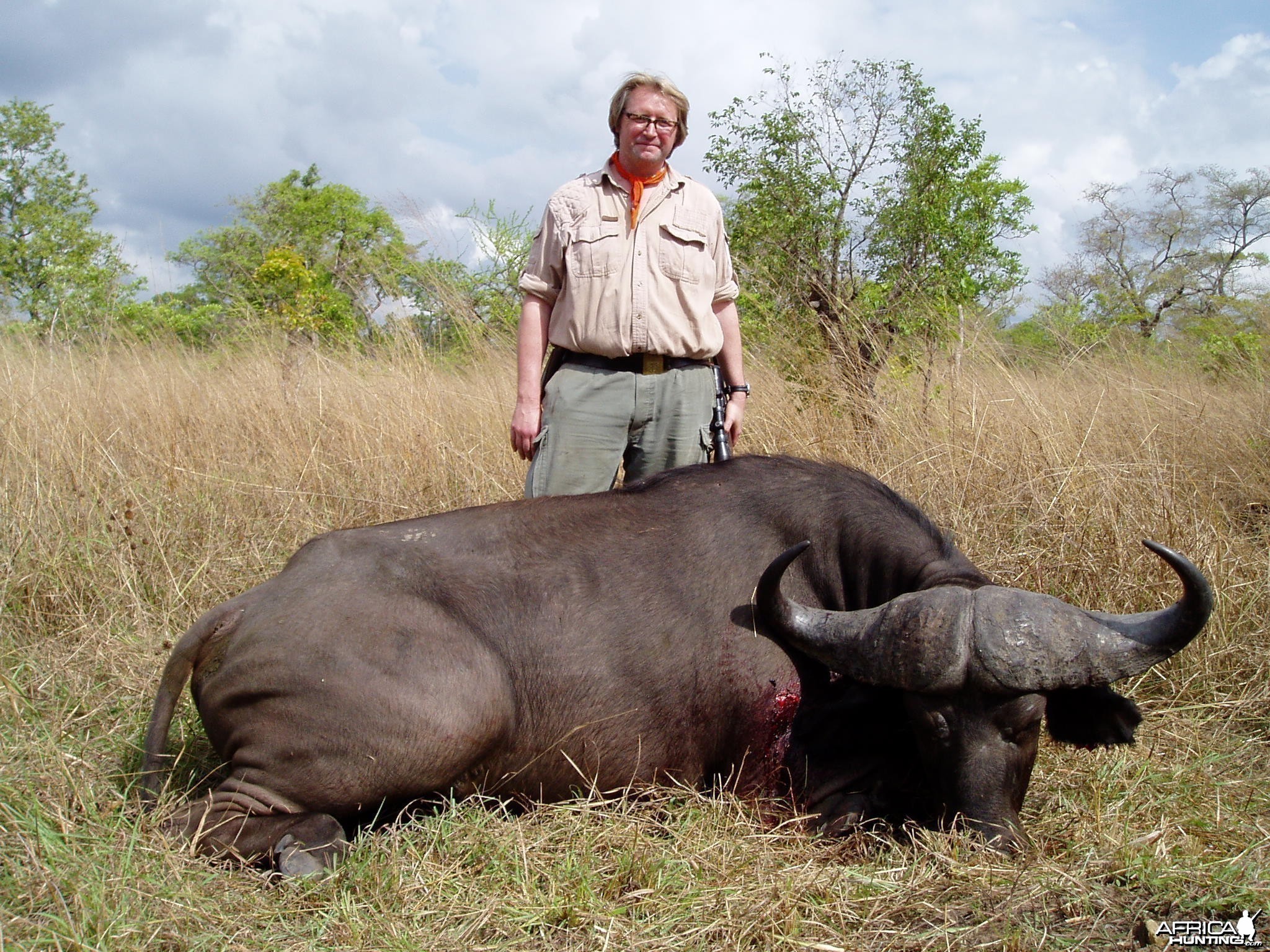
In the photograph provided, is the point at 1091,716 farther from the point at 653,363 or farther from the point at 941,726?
the point at 653,363

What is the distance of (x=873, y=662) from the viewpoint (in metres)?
2.91

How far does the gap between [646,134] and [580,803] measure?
263cm

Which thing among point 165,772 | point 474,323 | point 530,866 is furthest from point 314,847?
point 474,323

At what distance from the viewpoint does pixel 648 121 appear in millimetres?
3895

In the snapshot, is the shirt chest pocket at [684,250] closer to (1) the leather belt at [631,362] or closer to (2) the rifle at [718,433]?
(1) the leather belt at [631,362]

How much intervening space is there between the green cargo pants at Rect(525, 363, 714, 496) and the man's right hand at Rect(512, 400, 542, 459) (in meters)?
0.02

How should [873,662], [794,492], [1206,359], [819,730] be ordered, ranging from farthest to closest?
1. [1206,359]
2. [794,492]
3. [819,730]
4. [873,662]

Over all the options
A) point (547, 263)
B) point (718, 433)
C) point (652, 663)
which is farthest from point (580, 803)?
point (547, 263)

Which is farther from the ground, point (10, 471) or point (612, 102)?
point (612, 102)

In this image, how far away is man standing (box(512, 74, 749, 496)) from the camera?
390cm

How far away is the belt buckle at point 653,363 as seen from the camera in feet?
13.0

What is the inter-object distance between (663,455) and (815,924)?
2112mm

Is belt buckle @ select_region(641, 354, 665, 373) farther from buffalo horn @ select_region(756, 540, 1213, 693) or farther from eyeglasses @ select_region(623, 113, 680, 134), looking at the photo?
buffalo horn @ select_region(756, 540, 1213, 693)

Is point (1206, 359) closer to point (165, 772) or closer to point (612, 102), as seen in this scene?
point (612, 102)
